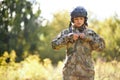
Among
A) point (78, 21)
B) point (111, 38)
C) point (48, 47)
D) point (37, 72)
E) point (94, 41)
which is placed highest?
point (48, 47)

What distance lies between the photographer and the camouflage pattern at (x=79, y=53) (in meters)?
5.66

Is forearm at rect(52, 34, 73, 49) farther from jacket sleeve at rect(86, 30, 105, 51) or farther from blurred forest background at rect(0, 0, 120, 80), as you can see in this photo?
blurred forest background at rect(0, 0, 120, 80)

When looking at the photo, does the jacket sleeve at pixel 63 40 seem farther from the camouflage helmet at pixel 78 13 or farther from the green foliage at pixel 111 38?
the green foliage at pixel 111 38

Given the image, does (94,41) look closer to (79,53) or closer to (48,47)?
(79,53)

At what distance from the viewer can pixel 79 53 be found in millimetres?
5711

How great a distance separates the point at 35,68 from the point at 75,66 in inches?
286

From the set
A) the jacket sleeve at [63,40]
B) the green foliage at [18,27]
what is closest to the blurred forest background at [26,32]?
the green foliage at [18,27]

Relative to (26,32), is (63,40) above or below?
below

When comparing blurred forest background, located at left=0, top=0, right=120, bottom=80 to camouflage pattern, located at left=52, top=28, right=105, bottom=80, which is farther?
blurred forest background, located at left=0, top=0, right=120, bottom=80

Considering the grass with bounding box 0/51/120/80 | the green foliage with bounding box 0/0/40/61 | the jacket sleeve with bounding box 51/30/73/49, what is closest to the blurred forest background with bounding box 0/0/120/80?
the green foliage with bounding box 0/0/40/61

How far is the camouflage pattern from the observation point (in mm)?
5660

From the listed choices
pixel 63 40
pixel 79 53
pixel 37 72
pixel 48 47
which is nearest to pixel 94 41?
pixel 79 53

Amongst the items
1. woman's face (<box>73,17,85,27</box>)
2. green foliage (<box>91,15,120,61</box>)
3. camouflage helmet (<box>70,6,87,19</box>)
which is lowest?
woman's face (<box>73,17,85,27</box>)

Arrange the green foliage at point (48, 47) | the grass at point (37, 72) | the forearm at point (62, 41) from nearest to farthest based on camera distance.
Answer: the forearm at point (62, 41)
the grass at point (37, 72)
the green foliage at point (48, 47)
